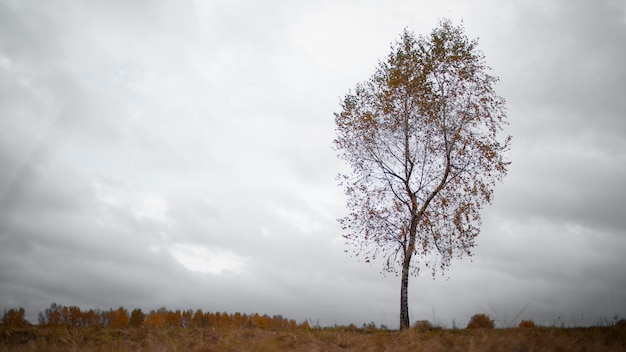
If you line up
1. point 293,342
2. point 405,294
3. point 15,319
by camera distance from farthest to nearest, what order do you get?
1. point 405,294
2. point 15,319
3. point 293,342

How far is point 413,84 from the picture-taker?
75.0ft

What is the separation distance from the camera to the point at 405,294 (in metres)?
20.3

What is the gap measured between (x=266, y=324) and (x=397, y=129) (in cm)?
1389

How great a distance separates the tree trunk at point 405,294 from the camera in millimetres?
19777

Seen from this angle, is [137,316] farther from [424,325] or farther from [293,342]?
[424,325]

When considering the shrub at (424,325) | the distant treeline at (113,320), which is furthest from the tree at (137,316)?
the shrub at (424,325)

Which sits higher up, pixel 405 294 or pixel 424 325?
pixel 405 294

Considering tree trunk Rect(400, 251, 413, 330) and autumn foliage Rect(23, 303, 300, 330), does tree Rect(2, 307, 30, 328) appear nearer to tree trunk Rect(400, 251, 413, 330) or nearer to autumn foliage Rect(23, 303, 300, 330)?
autumn foliage Rect(23, 303, 300, 330)

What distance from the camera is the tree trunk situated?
19777 mm

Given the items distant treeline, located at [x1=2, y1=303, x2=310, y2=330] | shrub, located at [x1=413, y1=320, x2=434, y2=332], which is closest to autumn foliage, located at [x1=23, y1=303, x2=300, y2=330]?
distant treeline, located at [x1=2, y1=303, x2=310, y2=330]

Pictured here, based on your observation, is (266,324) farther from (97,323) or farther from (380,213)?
(380,213)

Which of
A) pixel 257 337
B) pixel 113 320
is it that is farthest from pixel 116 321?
pixel 257 337

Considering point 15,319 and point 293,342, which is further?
point 15,319

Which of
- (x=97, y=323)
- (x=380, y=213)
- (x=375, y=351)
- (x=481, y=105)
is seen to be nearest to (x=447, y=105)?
(x=481, y=105)
